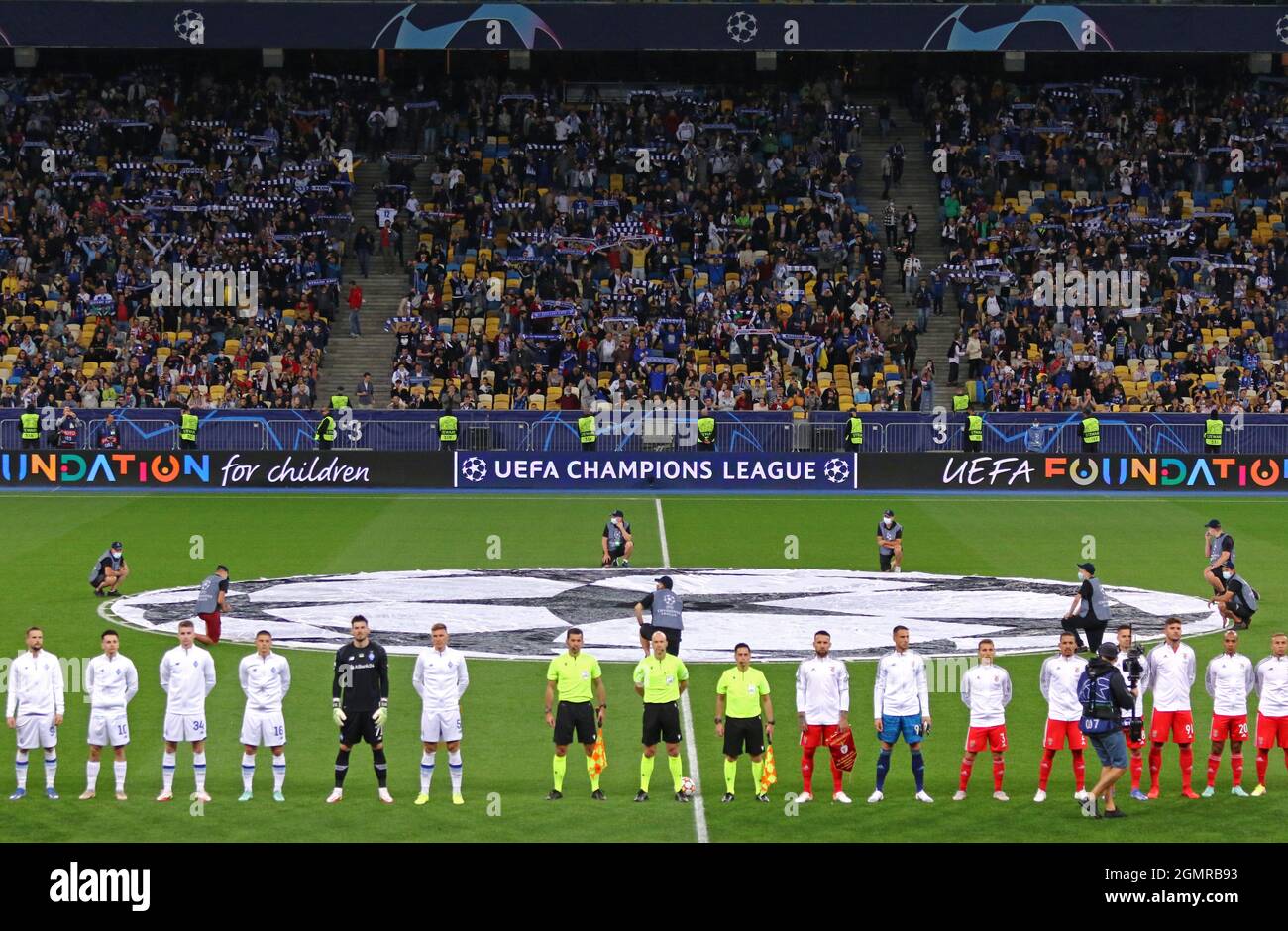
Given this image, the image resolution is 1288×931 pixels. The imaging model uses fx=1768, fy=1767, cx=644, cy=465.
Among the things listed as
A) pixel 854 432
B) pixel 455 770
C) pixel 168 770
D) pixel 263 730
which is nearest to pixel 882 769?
pixel 455 770

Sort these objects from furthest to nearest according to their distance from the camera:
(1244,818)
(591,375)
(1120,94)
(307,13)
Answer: (1120,94) → (307,13) → (591,375) → (1244,818)

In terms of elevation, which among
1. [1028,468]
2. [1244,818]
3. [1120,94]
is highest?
[1120,94]

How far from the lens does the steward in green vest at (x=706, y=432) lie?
150ft

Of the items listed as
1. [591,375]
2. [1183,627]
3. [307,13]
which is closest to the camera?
[1183,627]

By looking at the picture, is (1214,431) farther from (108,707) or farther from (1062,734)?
(108,707)

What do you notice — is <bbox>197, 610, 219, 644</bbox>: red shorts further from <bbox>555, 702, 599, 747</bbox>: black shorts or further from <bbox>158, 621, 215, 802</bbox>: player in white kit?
<bbox>555, 702, 599, 747</bbox>: black shorts

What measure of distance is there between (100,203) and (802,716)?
44.1m

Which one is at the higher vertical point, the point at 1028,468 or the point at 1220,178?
the point at 1220,178

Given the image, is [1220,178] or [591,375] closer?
[591,375]

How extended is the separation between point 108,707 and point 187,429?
28858 millimetres

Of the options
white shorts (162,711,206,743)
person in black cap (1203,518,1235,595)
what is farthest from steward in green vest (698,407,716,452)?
white shorts (162,711,206,743)

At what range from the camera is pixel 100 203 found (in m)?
55.8

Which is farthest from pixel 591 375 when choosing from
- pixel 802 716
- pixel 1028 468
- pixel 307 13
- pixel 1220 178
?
pixel 802 716

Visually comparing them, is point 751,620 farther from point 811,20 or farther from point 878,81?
point 878,81
